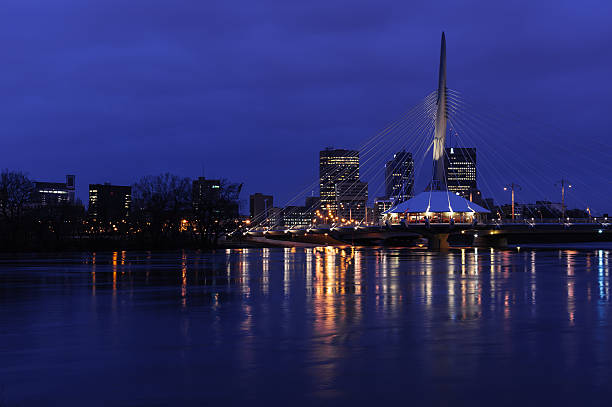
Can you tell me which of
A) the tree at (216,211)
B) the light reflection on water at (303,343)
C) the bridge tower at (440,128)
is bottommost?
the light reflection on water at (303,343)

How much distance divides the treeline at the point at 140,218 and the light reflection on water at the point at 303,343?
69713 millimetres

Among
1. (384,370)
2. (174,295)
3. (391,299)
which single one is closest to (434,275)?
(391,299)

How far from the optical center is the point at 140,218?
11394 centimetres

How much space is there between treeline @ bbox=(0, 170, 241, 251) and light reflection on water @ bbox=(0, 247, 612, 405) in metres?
69.7

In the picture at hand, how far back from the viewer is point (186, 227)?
431 ft

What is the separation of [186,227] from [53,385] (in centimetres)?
12026

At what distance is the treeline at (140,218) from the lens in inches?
3793

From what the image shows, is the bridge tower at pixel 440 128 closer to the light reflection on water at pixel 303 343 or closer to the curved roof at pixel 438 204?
the curved roof at pixel 438 204

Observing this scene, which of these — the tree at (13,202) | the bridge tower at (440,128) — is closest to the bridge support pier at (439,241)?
the bridge tower at (440,128)

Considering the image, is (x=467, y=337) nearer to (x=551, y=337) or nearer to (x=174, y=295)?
(x=551, y=337)

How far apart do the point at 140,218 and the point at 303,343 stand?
101 metres

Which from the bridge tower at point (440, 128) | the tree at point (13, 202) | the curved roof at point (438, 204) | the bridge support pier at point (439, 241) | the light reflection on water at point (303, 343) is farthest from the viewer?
the curved roof at point (438, 204)

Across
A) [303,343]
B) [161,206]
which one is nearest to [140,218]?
[161,206]

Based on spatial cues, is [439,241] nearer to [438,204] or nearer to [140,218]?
[438,204]
